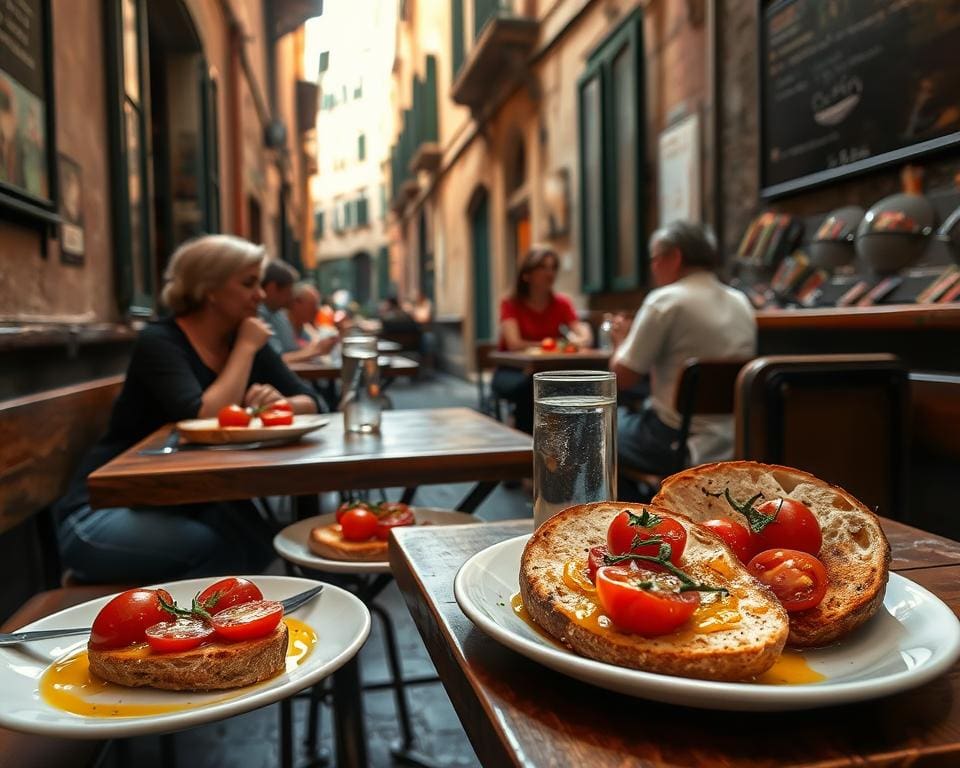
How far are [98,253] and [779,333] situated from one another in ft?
10.1

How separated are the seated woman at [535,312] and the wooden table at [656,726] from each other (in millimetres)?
4433

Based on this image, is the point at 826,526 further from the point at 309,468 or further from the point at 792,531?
the point at 309,468

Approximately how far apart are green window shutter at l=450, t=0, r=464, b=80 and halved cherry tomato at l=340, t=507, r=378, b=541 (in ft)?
35.5

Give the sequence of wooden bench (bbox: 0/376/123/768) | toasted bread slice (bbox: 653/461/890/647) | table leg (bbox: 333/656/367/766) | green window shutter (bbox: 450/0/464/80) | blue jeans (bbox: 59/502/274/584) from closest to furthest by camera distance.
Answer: toasted bread slice (bbox: 653/461/890/647) → table leg (bbox: 333/656/367/766) → wooden bench (bbox: 0/376/123/768) → blue jeans (bbox: 59/502/274/584) → green window shutter (bbox: 450/0/464/80)

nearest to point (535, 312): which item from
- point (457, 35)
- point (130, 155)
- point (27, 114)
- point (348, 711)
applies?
point (130, 155)

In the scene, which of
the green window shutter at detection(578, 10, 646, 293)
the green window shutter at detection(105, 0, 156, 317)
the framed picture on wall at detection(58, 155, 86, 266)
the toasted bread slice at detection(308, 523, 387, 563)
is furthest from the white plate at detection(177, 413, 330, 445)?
the green window shutter at detection(578, 10, 646, 293)

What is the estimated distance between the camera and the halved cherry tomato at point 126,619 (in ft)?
2.44

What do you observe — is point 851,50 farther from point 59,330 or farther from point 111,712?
point 111,712

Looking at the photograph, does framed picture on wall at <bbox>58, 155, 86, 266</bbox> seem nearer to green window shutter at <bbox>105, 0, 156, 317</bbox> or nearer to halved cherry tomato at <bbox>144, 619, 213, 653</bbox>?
green window shutter at <bbox>105, 0, 156, 317</bbox>

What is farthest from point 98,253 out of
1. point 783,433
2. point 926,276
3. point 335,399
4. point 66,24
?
point 926,276

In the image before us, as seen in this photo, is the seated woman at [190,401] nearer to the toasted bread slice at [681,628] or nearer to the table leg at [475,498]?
the table leg at [475,498]

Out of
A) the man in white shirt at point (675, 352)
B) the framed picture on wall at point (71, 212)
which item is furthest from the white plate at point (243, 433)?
the man in white shirt at point (675, 352)

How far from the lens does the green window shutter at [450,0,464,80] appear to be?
1146 centimetres

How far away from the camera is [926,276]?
3082mm
